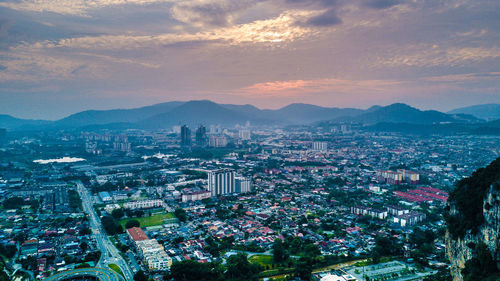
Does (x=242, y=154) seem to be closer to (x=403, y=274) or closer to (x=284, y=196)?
(x=284, y=196)

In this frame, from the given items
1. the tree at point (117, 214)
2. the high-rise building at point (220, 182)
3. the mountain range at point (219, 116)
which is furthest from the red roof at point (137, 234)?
the mountain range at point (219, 116)

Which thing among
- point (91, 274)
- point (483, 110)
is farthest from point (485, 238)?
point (483, 110)

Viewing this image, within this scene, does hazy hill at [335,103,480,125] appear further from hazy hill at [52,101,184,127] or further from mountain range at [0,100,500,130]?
hazy hill at [52,101,184,127]

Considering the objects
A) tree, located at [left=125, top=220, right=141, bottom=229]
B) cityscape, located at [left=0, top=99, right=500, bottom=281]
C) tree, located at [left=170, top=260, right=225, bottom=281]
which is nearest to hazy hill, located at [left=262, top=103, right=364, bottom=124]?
cityscape, located at [left=0, top=99, right=500, bottom=281]

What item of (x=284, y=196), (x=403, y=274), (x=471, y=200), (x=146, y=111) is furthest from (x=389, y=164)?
(x=146, y=111)

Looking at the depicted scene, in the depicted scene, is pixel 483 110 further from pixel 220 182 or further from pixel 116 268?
pixel 116 268

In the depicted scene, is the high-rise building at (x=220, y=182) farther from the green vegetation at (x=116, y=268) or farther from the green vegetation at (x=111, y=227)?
the green vegetation at (x=116, y=268)
